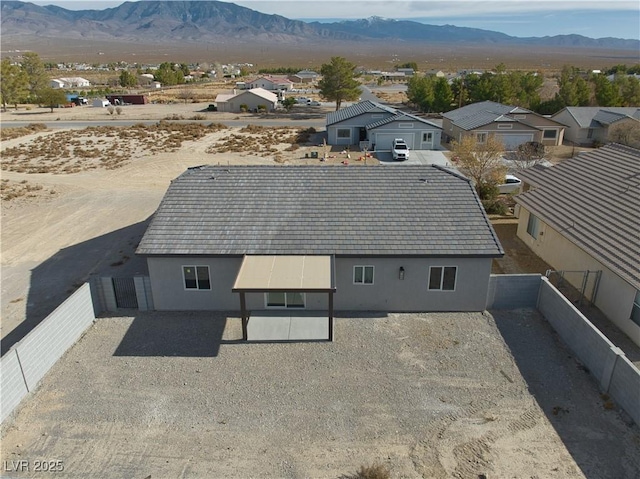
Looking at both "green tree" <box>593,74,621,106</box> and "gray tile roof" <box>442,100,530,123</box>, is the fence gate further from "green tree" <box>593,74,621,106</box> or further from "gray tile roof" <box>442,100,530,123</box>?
"green tree" <box>593,74,621,106</box>

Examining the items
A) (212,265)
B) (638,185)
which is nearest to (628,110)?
(638,185)

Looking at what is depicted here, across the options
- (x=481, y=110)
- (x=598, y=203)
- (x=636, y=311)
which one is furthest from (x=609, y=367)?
(x=481, y=110)

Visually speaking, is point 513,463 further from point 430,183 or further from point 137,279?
point 137,279

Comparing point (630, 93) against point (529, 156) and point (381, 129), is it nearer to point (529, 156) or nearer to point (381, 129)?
point (381, 129)

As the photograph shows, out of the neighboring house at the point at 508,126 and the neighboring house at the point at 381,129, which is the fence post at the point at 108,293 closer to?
the neighboring house at the point at 381,129

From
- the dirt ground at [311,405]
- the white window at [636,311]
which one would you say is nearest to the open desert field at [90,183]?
the dirt ground at [311,405]

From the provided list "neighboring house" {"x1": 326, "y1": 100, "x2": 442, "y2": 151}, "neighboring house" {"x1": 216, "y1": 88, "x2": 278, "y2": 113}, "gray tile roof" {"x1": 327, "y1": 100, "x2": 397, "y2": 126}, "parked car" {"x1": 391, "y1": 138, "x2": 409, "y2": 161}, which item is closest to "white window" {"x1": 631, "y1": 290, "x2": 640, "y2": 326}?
"parked car" {"x1": 391, "y1": 138, "x2": 409, "y2": 161}
